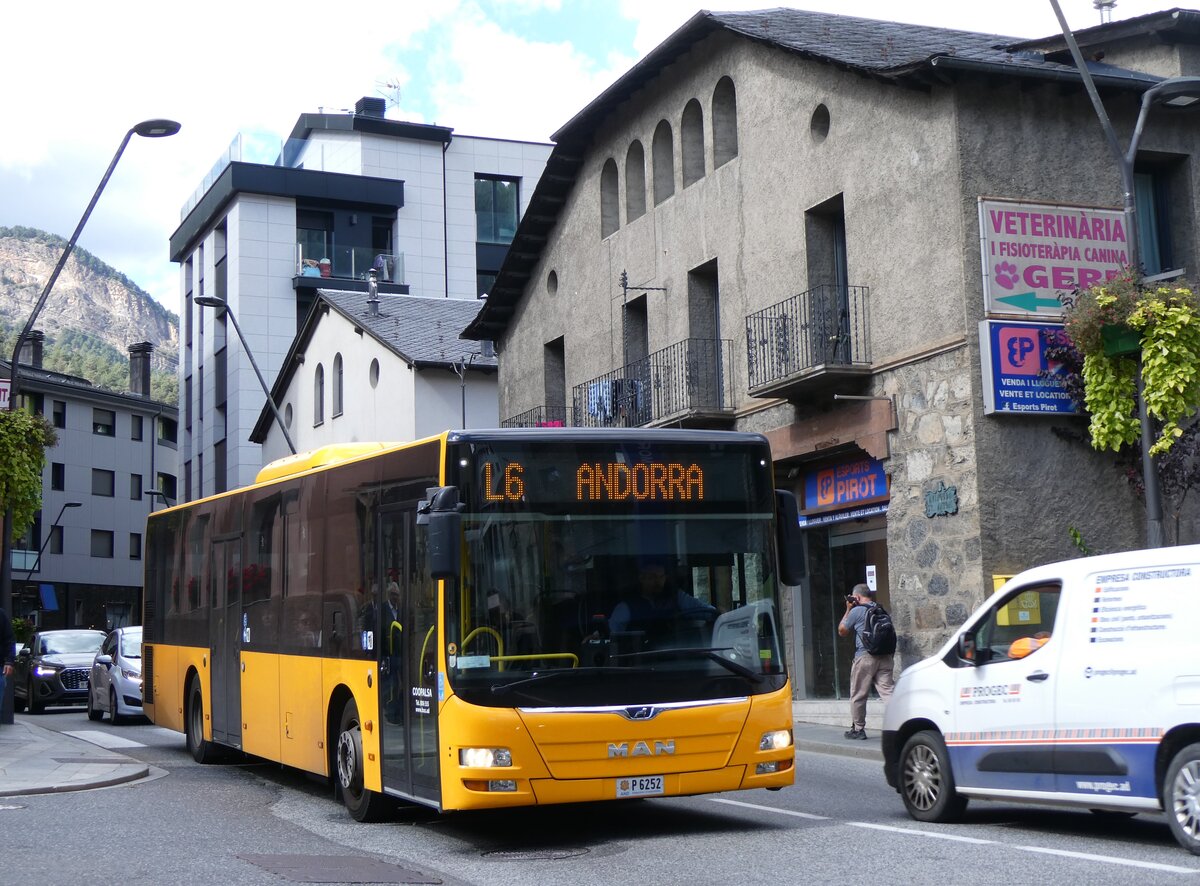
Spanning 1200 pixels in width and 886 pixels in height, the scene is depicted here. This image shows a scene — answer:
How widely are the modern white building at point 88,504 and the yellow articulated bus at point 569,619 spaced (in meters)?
60.3

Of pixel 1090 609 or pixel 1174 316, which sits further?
pixel 1174 316

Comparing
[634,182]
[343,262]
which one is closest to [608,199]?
[634,182]

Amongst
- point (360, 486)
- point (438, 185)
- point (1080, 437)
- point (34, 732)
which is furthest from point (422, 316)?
point (360, 486)

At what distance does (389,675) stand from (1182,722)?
514 centimetres

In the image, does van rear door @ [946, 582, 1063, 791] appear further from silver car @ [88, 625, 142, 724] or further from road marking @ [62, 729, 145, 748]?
silver car @ [88, 625, 142, 724]

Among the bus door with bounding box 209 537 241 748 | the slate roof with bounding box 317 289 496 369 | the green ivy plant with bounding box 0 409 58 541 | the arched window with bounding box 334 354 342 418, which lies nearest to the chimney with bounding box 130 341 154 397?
the slate roof with bounding box 317 289 496 369

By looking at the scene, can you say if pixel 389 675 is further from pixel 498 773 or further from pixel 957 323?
pixel 957 323

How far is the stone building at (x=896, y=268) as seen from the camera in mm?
18875

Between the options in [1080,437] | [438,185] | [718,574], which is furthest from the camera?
[438,185]

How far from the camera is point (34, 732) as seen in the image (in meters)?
21.1

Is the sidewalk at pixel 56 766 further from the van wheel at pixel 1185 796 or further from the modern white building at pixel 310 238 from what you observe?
the modern white building at pixel 310 238

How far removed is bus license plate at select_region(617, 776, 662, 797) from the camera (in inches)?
385

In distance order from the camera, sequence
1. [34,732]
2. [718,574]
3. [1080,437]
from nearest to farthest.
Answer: [718,574]
[1080,437]
[34,732]

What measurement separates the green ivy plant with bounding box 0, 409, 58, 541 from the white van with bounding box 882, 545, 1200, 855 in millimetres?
16040
